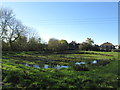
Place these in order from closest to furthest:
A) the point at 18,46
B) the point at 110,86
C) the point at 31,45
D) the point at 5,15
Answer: the point at 110,86
the point at 5,15
the point at 18,46
the point at 31,45

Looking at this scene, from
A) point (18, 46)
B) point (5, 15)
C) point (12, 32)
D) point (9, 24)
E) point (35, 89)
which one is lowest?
point (35, 89)

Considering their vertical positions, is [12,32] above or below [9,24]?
below

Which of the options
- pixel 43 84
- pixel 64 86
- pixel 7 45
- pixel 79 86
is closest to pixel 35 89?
pixel 43 84

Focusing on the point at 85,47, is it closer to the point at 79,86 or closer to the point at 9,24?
the point at 9,24

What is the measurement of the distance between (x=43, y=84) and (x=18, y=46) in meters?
28.9

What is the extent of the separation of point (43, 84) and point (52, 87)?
577 millimetres

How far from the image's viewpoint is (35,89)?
4988 millimetres

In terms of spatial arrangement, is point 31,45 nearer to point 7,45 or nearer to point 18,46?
point 18,46

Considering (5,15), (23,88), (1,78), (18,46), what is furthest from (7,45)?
(23,88)

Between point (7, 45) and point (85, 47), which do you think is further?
point (85, 47)

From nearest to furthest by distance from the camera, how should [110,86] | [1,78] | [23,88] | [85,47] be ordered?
[23,88] → [110,86] → [1,78] → [85,47]

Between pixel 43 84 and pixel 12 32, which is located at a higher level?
pixel 12 32

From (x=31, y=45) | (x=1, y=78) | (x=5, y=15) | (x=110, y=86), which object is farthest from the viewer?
(x=31, y=45)

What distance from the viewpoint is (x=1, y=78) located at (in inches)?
240
